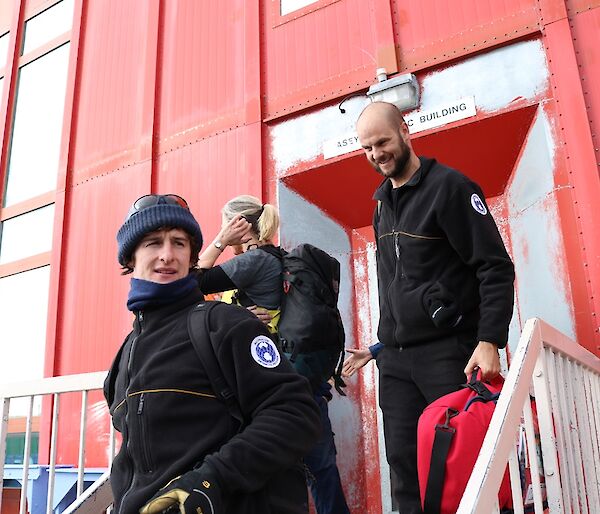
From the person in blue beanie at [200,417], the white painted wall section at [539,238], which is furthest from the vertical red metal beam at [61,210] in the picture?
the person in blue beanie at [200,417]

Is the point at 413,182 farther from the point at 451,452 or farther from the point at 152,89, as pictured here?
the point at 152,89

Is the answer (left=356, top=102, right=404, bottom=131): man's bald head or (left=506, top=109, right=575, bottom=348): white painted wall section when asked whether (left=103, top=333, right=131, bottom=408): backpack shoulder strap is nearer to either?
(left=356, top=102, right=404, bottom=131): man's bald head

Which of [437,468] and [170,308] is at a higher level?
[170,308]

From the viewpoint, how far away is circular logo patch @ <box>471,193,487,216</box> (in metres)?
2.21

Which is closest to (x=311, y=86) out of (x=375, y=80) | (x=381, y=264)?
(x=375, y=80)

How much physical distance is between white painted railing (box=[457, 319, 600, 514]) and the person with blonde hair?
1147 mm

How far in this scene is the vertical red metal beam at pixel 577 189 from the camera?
328 centimetres

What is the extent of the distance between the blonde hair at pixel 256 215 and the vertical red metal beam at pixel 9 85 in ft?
16.5

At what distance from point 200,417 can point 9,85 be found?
24.1ft

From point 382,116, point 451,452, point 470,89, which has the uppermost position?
point 470,89

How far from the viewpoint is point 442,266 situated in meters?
2.23

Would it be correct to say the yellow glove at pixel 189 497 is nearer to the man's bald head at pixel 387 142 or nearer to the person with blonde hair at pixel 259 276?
the person with blonde hair at pixel 259 276

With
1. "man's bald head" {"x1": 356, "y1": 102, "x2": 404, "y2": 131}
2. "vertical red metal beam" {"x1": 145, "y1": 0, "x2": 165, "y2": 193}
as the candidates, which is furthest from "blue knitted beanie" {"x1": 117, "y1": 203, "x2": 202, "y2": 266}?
"vertical red metal beam" {"x1": 145, "y1": 0, "x2": 165, "y2": 193}

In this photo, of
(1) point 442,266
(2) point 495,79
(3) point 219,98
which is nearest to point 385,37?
(2) point 495,79
